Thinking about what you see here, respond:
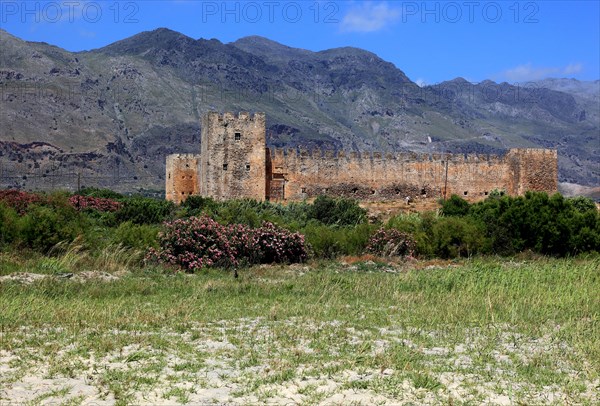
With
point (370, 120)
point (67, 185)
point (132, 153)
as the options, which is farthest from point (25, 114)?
point (370, 120)

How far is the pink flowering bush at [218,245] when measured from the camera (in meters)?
16.8

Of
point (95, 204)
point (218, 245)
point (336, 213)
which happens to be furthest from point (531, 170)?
point (218, 245)

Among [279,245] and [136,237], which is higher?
[136,237]

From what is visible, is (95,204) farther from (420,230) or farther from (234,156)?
(420,230)

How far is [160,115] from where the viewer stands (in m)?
134

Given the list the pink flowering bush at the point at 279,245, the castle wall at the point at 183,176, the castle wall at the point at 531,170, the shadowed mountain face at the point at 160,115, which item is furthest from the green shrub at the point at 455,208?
the shadowed mountain face at the point at 160,115

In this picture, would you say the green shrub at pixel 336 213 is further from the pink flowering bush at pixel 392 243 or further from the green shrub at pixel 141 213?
the pink flowering bush at pixel 392 243

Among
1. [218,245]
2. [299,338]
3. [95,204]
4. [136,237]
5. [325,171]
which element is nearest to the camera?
[299,338]

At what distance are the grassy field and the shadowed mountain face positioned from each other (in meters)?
57.4

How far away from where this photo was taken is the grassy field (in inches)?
281

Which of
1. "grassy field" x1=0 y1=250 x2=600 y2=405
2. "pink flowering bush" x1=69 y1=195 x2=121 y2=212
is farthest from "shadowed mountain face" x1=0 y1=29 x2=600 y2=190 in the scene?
"grassy field" x1=0 y1=250 x2=600 y2=405

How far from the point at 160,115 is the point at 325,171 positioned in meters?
99.6

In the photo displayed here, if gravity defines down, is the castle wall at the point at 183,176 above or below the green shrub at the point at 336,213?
above

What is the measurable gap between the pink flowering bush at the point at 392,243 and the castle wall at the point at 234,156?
1492 cm
